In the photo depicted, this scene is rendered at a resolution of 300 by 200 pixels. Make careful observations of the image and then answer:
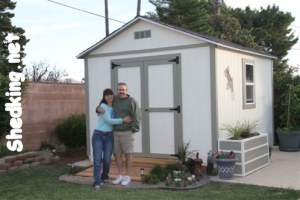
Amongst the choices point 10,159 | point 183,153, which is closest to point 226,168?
point 183,153

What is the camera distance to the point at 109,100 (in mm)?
6500

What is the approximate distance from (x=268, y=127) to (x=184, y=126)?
3.46 metres

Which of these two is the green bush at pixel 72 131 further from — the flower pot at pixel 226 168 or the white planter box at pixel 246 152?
the flower pot at pixel 226 168

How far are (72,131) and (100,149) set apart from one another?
3.90 meters

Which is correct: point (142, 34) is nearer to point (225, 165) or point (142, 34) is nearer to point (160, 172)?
point (160, 172)

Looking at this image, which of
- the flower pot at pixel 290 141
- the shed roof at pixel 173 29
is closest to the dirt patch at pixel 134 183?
the shed roof at pixel 173 29

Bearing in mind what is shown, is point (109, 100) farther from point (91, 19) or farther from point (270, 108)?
point (91, 19)

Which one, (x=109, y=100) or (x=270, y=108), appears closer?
(x=109, y=100)

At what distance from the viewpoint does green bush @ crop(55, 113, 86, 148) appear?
10.2 metres

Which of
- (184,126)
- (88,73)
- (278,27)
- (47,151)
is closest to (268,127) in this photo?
(184,126)

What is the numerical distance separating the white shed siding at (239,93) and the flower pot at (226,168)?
2.80ft

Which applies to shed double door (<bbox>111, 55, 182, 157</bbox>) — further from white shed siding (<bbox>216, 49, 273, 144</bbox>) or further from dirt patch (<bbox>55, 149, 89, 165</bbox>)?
dirt patch (<bbox>55, 149, 89, 165</bbox>)

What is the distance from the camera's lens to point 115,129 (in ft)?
21.5

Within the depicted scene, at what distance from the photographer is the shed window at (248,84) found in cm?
896
